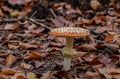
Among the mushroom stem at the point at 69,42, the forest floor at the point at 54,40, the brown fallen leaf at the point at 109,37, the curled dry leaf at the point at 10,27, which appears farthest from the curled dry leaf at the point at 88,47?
the curled dry leaf at the point at 10,27

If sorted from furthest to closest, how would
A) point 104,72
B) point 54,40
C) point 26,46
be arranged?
point 54,40, point 26,46, point 104,72

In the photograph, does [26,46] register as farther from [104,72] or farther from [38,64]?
[104,72]

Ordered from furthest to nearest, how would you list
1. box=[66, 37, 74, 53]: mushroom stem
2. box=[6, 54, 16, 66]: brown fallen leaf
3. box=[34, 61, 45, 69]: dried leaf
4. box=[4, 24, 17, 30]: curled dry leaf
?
1. box=[4, 24, 17, 30]: curled dry leaf
2. box=[6, 54, 16, 66]: brown fallen leaf
3. box=[34, 61, 45, 69]: dried leaf
4. box=[66, 37, 74, 53]: mushroom stem

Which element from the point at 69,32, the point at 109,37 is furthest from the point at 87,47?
the point at 69,32

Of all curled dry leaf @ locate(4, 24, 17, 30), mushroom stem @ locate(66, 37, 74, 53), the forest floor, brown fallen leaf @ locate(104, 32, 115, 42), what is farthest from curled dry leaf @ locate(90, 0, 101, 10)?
mushroom stem @ locate(66, 37, 74, 53)

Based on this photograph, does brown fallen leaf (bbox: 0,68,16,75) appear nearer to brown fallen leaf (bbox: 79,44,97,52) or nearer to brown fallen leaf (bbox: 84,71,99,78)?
brown fallen leaf (bbox: 84,71,99,78)

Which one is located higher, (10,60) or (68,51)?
(68,51)

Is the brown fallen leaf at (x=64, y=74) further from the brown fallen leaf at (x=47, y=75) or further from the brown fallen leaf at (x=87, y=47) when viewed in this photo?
the brown fallen leaf at (x=87, y=47)

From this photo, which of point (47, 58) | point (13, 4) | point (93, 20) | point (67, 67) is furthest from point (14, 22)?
point (67, 67)
